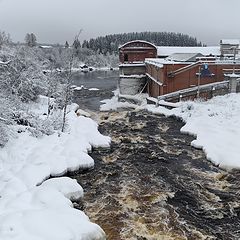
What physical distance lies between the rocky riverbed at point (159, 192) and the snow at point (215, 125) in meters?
0.60

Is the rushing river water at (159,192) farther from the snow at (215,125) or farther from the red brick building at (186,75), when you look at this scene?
the red brick building at (186,75)

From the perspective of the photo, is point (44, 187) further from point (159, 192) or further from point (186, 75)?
point (186, 75)

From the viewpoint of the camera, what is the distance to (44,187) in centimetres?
1197

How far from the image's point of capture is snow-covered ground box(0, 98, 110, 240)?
→ 907cm

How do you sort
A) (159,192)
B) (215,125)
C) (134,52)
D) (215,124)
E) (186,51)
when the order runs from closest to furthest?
(159,192)
(215,125)
(215,124)
(134,52)
(186,51)

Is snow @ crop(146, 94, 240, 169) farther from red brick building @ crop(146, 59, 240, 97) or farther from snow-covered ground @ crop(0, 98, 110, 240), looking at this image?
snow-covered ground @ crop(0, 98, 110, 240)

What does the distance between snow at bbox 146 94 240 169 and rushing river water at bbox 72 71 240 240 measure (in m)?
0.59

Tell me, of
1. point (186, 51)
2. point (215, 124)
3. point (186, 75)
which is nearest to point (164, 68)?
point (186, 75)

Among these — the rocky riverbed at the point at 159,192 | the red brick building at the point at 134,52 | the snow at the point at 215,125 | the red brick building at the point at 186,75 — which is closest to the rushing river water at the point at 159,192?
the rocky riverbed at the point at 159,192

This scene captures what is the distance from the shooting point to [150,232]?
10352mm

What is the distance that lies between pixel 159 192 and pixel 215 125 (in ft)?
33.5

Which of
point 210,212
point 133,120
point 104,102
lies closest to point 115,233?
point 210,212

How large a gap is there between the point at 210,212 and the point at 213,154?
5.96 metres

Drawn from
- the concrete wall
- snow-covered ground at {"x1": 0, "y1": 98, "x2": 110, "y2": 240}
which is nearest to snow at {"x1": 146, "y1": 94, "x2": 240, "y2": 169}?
snow-covered ground at {"x1": 0, "y1": 98, "x2": 110, "y2": 240}
